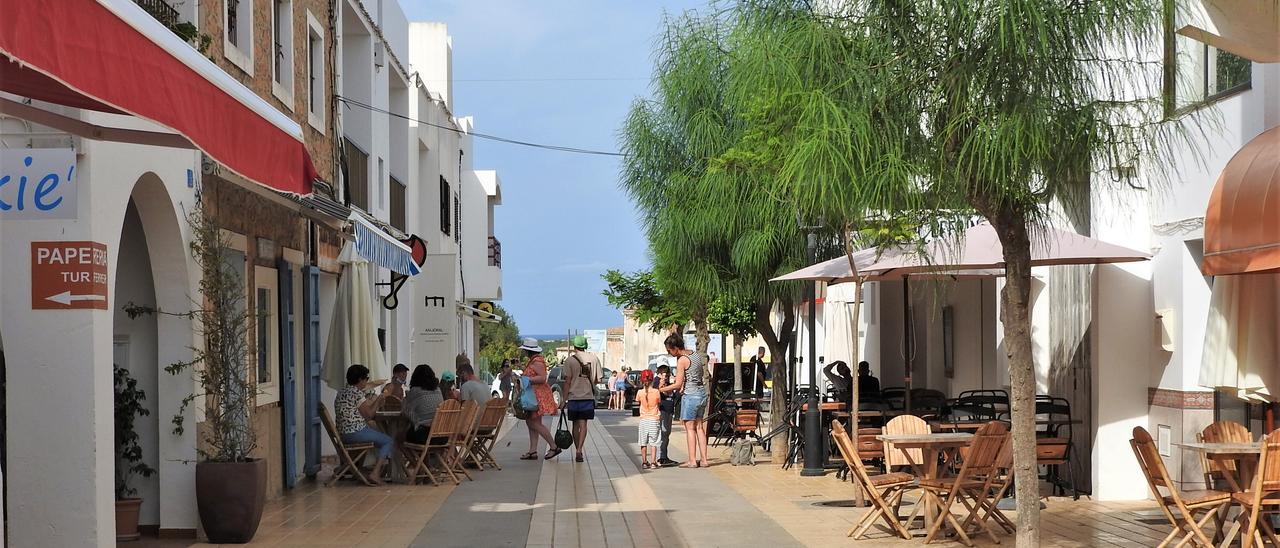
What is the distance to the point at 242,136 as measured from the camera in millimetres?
5637

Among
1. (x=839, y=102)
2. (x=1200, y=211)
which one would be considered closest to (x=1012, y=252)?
(x=839, y=102)

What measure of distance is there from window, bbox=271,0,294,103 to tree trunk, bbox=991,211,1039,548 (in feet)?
29.2

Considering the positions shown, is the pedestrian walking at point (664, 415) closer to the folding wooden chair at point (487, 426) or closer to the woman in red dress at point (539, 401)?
the woman in red dress at point (539, 401)

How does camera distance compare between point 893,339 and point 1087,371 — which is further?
point 893,339

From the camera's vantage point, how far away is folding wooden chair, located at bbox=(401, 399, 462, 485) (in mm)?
14625

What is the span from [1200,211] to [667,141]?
9.34 meters

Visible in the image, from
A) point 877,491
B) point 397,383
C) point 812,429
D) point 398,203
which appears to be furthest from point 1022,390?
point 398,203

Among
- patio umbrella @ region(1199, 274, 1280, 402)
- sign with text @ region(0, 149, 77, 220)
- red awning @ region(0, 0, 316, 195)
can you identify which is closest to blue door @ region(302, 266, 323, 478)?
sign with text @ region(0, 149, 77, 220)

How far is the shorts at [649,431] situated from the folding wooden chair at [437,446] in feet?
9.88

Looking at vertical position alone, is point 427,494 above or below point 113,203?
below

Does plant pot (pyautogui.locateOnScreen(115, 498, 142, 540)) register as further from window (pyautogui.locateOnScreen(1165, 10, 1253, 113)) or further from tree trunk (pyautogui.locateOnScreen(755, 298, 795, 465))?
tree trunk (pyautogui.locateOnScreen(755, 298, 795, 465))

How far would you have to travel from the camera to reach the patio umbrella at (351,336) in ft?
50.7

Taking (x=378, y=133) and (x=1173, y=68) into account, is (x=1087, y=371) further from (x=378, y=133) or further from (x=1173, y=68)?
(x=378, y=133)

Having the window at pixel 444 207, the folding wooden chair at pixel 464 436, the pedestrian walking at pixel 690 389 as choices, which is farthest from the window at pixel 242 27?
the window at pixel 444 207
